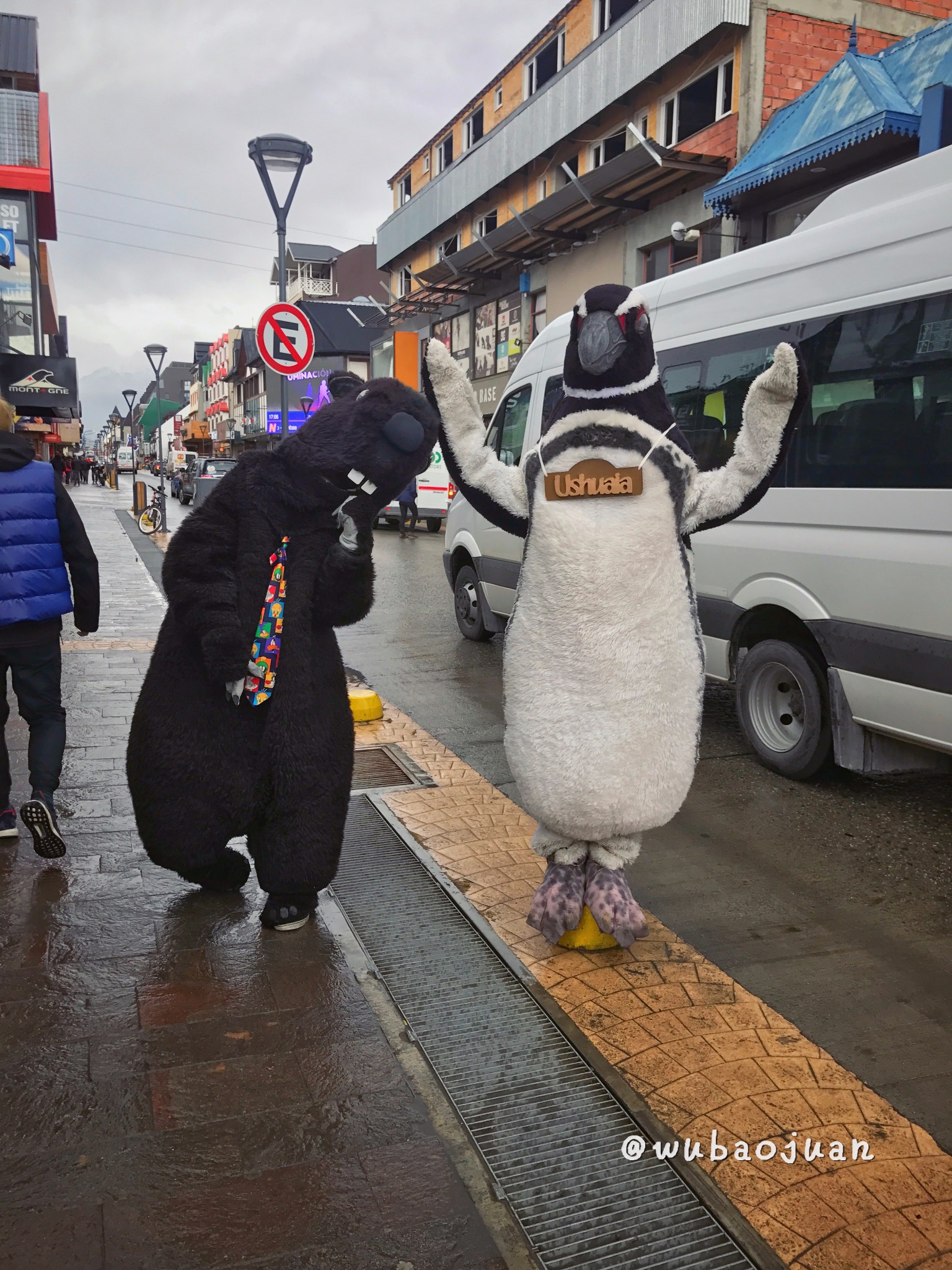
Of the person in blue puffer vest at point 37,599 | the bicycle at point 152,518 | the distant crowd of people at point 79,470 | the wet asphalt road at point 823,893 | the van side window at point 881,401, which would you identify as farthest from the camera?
the distant crowd of people at point 79,470

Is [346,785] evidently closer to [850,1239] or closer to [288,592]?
[288,592]

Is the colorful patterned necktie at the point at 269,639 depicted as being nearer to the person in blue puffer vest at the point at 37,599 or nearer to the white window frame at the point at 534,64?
the person in blue puffer vest at the point at 37,599

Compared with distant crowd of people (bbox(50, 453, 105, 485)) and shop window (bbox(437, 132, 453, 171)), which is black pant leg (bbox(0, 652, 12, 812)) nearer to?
shop window (bbox(437, 132, 453, 171))

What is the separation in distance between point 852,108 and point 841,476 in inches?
469

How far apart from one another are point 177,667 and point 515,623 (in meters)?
1.16

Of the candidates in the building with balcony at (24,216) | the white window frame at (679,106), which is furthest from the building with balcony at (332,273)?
the white window frame at (679,106)

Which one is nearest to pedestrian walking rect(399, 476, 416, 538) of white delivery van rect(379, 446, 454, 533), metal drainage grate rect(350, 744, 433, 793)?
white delivery van rect(379, 446, 454, 533)

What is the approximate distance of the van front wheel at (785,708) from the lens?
519 cm

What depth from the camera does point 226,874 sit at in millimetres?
3709

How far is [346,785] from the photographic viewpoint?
347 centimetres

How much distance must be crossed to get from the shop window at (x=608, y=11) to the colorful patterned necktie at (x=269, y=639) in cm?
2265

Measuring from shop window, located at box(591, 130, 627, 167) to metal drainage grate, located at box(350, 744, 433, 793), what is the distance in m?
19.5

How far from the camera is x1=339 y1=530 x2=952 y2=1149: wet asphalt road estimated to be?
118 inches

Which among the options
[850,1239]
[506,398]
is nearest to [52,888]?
[850,1239]
